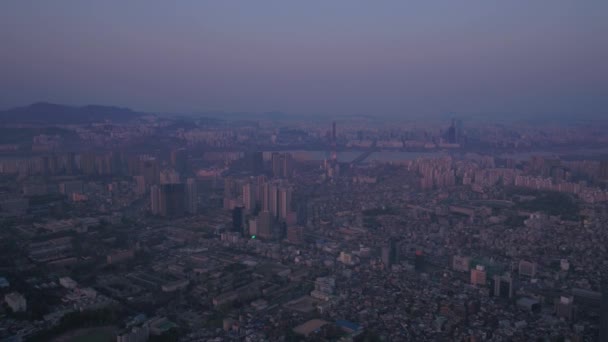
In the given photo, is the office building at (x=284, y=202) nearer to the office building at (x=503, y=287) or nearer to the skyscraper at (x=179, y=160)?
the office building at (x=503, y=287)

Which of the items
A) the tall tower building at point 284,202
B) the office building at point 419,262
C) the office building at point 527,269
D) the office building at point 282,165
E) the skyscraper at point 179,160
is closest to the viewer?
the office building at point 527,269

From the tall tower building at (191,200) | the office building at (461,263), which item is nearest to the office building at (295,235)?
the office building at (461,263)

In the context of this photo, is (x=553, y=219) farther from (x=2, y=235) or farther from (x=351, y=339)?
(x=2, y=235)

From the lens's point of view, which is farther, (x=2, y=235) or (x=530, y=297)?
(x=2, y=235)

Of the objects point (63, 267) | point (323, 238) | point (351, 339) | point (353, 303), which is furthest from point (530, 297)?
point (63, 267)

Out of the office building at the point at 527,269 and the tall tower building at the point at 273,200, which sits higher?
the tall tower building at the point at 273,200

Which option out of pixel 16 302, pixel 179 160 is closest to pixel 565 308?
pixel 16 302

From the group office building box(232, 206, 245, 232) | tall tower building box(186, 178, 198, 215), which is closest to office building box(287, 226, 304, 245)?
office building box(232, 206, 245, 232)

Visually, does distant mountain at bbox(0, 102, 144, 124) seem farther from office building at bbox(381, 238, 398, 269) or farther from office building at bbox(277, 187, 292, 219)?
office building at bbox(381, 238, 398, 269)
